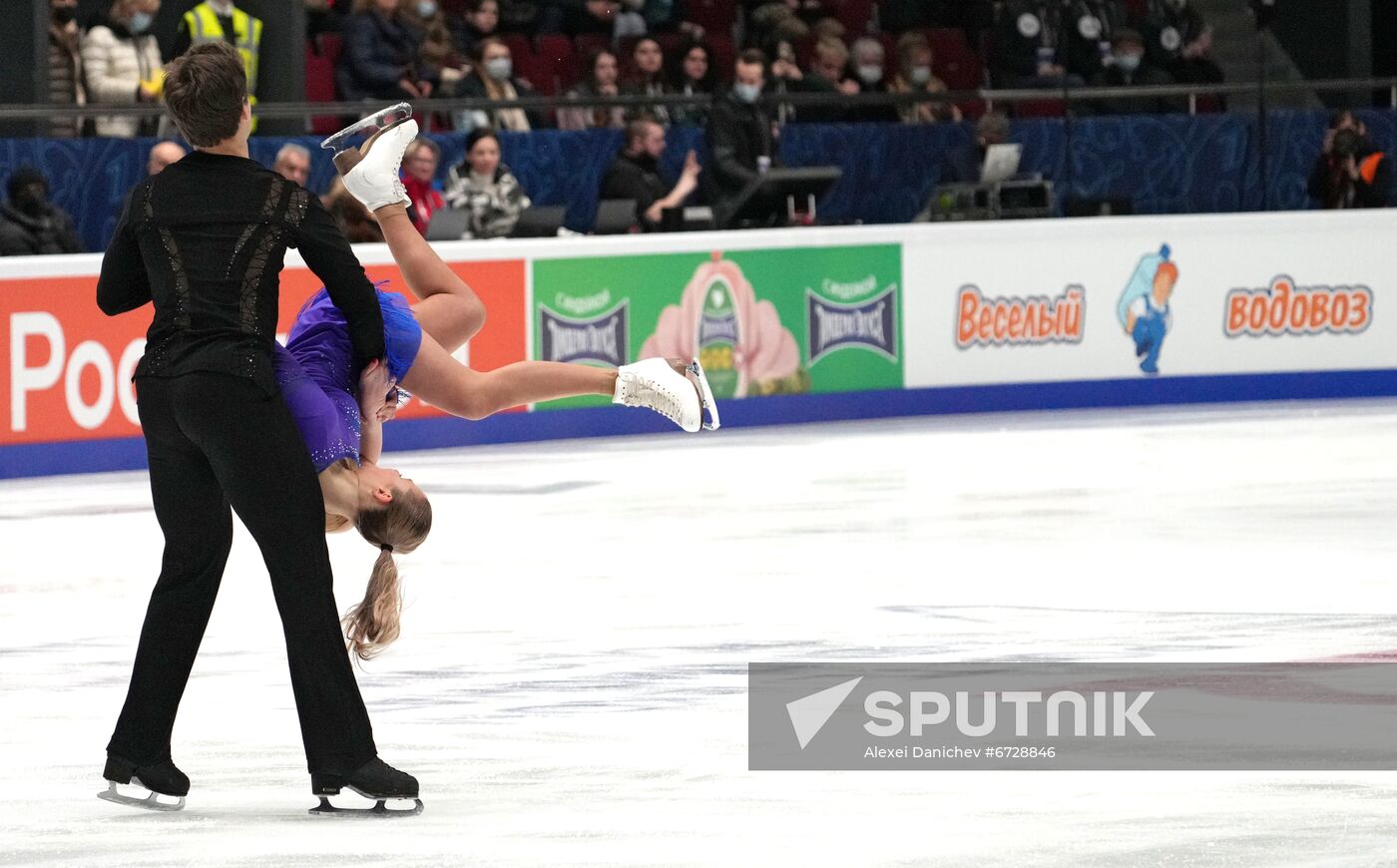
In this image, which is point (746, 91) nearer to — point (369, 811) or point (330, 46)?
point (330, 46)

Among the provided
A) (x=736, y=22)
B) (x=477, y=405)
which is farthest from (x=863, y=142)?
(x=477, y=405)

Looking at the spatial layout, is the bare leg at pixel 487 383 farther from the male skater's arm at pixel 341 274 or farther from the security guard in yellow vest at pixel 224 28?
the security guard in yellow vest at pixel 224 28

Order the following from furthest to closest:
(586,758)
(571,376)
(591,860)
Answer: (571,376) < (586,758) < (591,860)

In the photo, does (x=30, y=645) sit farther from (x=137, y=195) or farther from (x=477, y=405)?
(x=137, y=195)

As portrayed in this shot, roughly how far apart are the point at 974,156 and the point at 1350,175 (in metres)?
2.59

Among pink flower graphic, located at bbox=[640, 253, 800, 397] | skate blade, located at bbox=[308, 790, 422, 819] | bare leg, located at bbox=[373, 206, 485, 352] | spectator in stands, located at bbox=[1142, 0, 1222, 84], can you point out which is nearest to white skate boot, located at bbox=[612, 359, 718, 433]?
bare leg, located at bbox=[373, 206, 485, 352]

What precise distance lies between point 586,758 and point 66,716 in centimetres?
149

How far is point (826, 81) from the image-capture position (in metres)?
15.2

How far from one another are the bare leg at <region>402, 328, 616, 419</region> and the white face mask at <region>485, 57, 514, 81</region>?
827 cm

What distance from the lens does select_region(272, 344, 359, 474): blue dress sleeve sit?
195 inches

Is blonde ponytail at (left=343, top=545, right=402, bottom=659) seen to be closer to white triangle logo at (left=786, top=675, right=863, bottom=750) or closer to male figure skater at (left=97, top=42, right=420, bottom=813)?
male figure skater at (left=97, top=42, right=420, bottom=813)

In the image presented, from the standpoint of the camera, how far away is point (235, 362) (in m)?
4.75

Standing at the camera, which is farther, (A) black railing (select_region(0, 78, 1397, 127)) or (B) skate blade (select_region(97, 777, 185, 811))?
(A) black railing (select_region(0, 78, 1397, 127))

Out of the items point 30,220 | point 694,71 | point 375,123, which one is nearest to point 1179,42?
point 694,71
